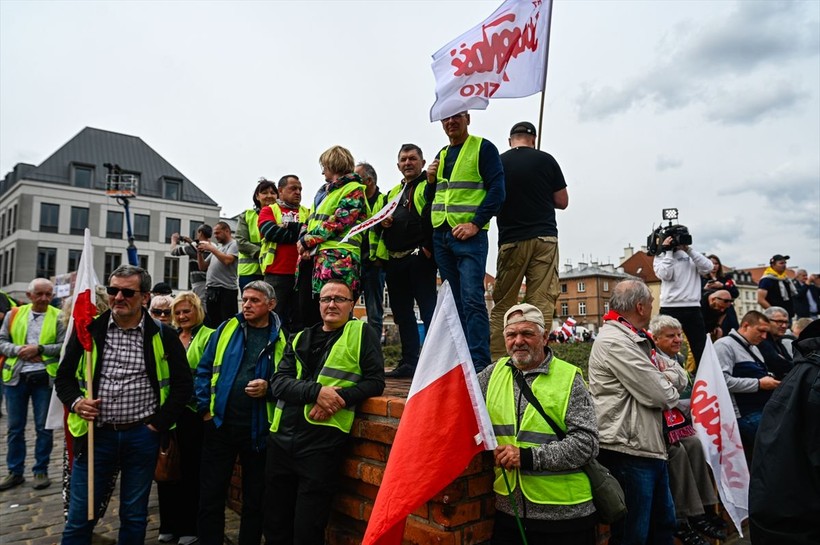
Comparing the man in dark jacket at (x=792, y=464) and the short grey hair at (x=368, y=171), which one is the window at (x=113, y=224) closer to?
the short grey hair at (x=368, y=171)

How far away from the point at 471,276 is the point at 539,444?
6.05 feet

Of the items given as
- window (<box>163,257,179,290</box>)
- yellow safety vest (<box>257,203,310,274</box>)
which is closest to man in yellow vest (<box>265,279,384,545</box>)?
yellow safety vest (<box>257,203,310,274</box>)

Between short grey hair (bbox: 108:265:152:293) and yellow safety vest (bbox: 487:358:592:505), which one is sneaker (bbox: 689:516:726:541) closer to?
yellow safety vest (bbox: 487:358:592:505)

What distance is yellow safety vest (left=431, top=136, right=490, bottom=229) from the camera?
15.7ft

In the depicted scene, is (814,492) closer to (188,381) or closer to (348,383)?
(348,383)

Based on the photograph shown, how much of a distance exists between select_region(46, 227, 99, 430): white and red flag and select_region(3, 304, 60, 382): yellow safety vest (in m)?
2.33

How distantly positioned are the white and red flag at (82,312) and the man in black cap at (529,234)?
11.1ft

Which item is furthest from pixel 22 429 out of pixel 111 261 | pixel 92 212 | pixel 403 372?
pixel 92 212

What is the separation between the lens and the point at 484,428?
284 centimetres

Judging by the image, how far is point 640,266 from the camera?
268ft

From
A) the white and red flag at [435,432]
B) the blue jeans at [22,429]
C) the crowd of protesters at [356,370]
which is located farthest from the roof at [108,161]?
the white and red flag at [435,432]

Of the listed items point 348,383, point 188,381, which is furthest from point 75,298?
point 348,383

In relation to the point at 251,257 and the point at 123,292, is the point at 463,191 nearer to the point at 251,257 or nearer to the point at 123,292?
the point at 123,292

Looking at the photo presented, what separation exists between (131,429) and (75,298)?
113cm
